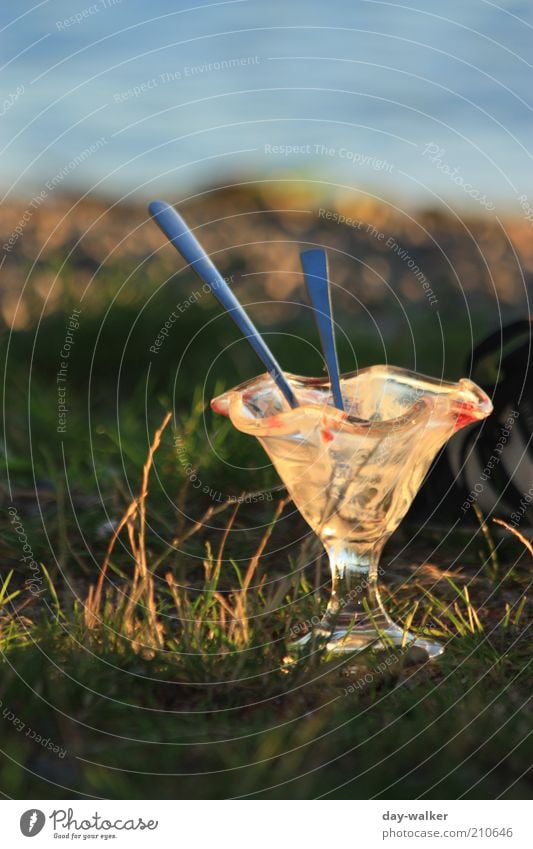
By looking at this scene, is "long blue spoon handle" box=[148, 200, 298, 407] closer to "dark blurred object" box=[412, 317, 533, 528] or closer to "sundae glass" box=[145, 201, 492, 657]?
"sundae glass" box=[145, 201, 492, 657]

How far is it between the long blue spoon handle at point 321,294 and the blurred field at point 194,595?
486mm

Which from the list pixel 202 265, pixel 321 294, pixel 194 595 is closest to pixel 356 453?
pixel 321 294

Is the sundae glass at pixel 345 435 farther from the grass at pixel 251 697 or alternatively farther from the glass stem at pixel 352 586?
the grass at pixel 251 697

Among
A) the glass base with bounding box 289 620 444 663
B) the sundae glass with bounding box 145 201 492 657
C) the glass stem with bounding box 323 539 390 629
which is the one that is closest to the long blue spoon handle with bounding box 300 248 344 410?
the sundae glass with bounding box 145 201 492 657

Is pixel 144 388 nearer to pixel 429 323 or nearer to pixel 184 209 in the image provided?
pixel 429 323

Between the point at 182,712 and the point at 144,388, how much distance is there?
2.18 metres

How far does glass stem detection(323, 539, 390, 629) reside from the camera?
2.64 meters

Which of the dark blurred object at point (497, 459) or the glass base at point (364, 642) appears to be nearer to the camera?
the glass base at point (364, 642)

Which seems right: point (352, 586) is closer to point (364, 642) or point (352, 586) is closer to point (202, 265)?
point (364, 642)

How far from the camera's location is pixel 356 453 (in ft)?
8.06

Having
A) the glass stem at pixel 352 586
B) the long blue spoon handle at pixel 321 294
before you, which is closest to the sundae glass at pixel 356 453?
the glass stem at pixel 352 586

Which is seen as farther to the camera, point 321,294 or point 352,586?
point 352,586

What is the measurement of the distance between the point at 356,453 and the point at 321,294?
1.17ft

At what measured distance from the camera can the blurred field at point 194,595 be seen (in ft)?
7.07
